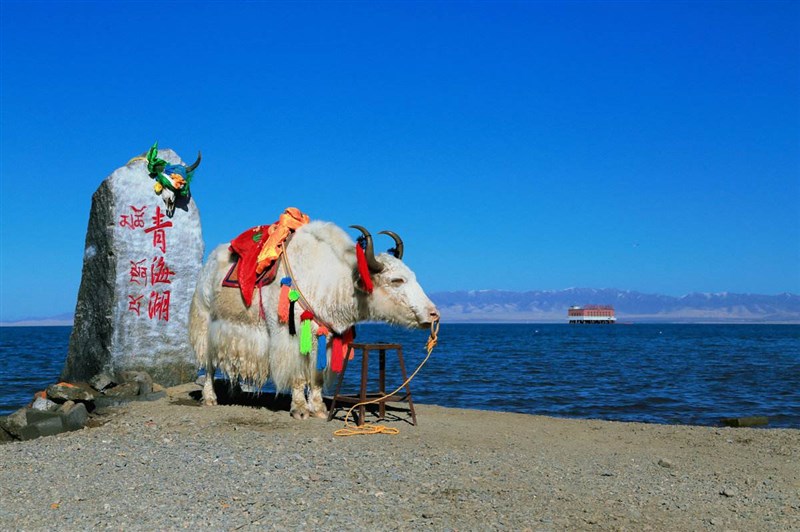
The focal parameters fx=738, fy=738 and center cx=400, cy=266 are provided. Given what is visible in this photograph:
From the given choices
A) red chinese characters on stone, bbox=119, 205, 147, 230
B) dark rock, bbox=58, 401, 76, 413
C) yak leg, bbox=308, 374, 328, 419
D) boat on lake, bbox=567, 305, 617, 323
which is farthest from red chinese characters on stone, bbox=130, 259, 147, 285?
boat on lake, bbox=567, 305, 617, 323

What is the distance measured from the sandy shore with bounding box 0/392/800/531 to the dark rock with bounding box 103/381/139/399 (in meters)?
1.60

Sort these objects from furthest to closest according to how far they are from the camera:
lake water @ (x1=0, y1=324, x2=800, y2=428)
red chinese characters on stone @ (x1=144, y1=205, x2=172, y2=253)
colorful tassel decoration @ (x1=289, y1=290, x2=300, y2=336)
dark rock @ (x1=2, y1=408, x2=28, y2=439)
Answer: lake water @ (x1=0, y1=324, x2=800, y2=428)
red chinese characters on stone @ (x1=144, y1=205, x2=172, y2=253)
colorful tassel decoration @ (x1=289, y1=290, x2=300, y2=336)
dark rock @ (x1=2, y1=408, x2=28, y2=439)

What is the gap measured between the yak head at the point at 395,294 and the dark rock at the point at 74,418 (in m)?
3.62

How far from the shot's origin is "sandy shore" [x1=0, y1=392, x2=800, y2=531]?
16.2 ft

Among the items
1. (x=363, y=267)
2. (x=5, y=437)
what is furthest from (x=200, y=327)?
(x=363, y=267)

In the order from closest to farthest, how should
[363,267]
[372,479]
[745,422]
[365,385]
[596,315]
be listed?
[372,479] → [363,267] → [365,385] → [745,422] → [596,315]

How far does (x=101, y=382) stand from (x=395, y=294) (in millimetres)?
5194

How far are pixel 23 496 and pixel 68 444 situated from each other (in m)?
2.00

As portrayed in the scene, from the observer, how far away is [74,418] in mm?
8562

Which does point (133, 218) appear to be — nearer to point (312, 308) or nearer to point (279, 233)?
point (279, 233)

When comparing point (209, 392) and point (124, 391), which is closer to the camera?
point (209, 392)

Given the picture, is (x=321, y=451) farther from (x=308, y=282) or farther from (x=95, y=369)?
(x=95, y=369)

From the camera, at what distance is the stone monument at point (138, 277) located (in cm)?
1161

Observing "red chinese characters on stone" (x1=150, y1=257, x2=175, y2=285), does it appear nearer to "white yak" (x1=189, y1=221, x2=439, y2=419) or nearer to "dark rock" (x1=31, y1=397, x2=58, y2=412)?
"dark rock" (x1=31, y1=397, x2=58, y2=412)
